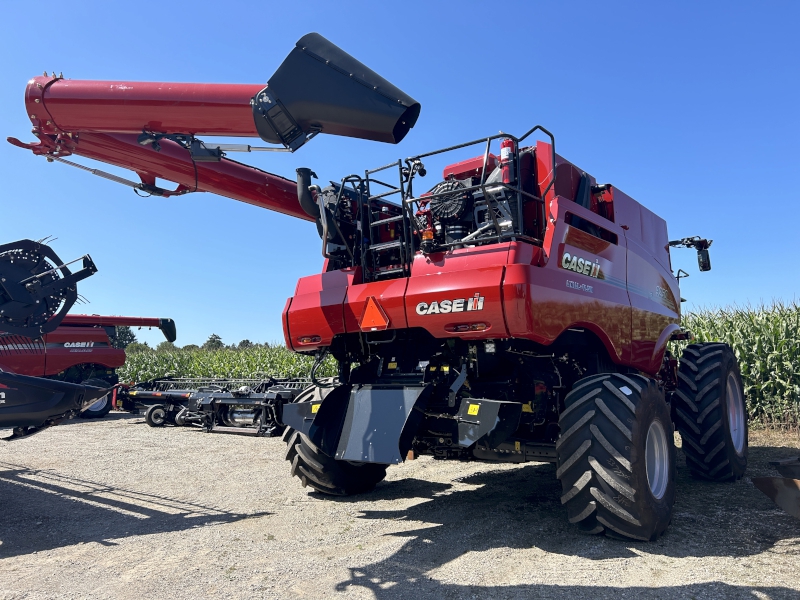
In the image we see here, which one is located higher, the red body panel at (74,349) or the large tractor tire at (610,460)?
the red body panel at (74,349)

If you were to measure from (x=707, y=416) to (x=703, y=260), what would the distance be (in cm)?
256

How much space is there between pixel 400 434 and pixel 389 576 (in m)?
1.07

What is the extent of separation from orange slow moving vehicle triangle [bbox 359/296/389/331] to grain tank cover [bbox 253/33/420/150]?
1.55 m

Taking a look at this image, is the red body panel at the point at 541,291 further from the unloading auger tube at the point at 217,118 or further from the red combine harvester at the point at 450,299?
the unloading auger tube at the point at 217,118

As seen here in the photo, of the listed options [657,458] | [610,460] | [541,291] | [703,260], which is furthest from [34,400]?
[703,260]

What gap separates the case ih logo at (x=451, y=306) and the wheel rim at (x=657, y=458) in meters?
1.71

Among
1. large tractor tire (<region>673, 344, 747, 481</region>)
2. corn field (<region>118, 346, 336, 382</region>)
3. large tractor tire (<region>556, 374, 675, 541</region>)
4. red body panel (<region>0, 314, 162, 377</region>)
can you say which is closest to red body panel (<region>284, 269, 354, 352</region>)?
large tractor tire (<region>556, 374, 675, 541</region>)

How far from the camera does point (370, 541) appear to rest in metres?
4.57

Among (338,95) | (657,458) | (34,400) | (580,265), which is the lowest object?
(657,458)

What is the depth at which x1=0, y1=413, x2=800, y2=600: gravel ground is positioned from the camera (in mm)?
3576

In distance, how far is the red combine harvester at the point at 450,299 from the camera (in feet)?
13.8

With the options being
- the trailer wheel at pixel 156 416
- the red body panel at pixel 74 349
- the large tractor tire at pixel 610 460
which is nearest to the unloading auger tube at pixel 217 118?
the large tractor tire at pixel 610 460

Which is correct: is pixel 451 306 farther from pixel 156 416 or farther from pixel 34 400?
pixel 156 416

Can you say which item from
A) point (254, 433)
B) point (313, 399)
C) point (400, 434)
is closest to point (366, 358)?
point (313, 399)
